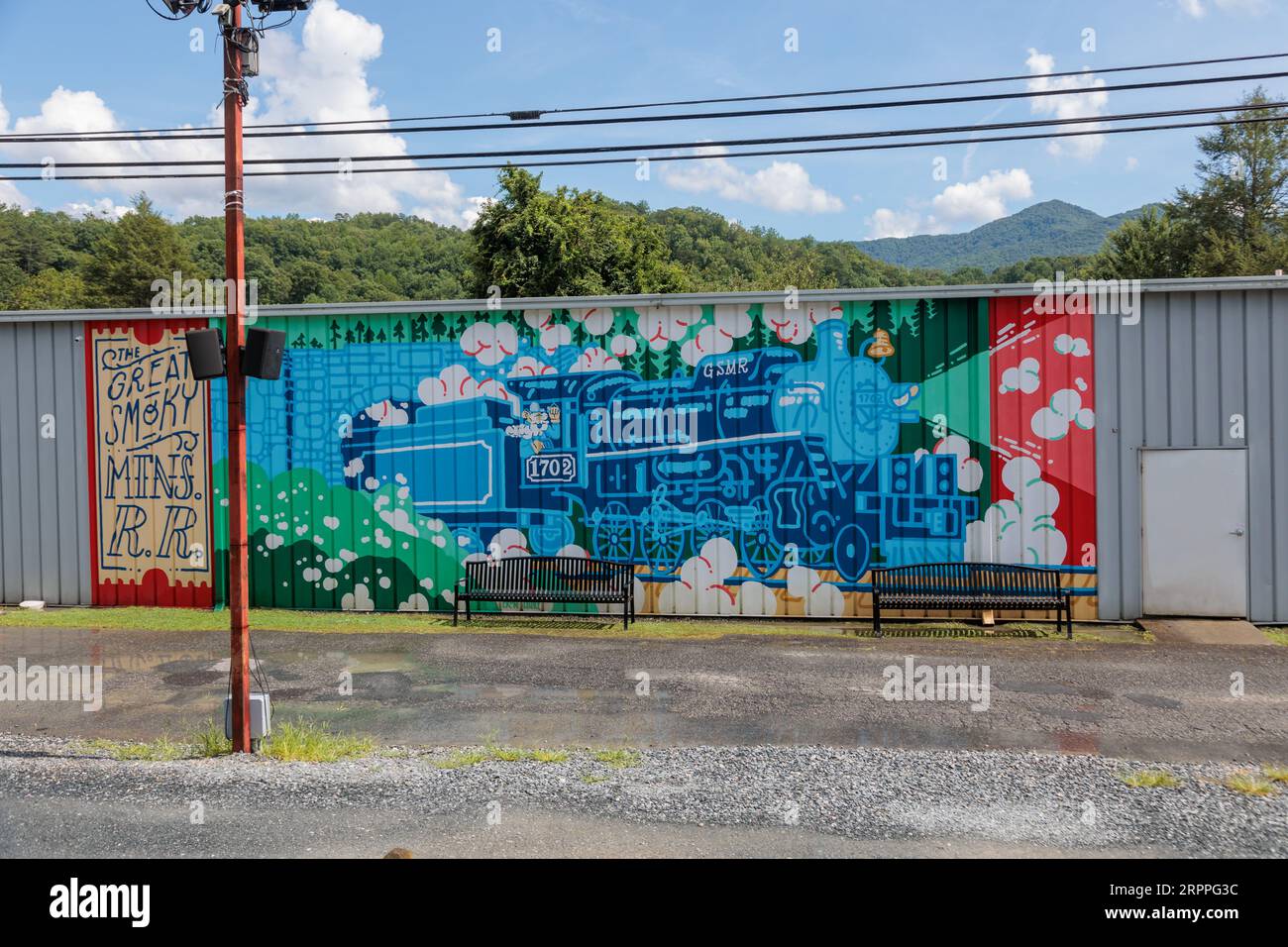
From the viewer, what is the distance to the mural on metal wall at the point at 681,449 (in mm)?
12602

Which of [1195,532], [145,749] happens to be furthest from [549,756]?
[1195,532]

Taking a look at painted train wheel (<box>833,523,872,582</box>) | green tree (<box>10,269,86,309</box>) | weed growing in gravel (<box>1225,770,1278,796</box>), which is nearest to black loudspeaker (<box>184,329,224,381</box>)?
weed growing in gravel (<box>1225,770,1278,796</box>)

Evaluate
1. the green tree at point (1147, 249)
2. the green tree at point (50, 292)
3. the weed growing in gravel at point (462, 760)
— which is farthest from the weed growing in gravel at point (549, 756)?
the green tree at point (50, 292)

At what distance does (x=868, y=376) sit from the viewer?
504 inches

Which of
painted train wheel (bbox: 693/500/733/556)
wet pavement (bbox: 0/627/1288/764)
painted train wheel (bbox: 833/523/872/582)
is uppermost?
painted train wheel (bbox: 693/500/733/556)

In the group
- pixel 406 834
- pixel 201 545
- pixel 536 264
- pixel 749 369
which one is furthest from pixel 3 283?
pixel 406 834

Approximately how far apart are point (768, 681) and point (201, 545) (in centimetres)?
911

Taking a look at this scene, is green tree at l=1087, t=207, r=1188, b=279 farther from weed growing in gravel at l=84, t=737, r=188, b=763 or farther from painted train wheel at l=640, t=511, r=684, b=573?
weed growing in gravel at l=84, t=737, r=188, b=763

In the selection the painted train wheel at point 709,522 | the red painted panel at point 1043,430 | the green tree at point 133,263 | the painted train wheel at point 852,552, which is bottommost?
the painted train wheel at point 852,552

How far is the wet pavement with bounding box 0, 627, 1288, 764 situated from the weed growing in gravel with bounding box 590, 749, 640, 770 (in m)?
0.43

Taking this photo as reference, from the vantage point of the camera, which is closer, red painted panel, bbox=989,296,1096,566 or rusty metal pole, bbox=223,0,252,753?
rusty metal pole, bbox=223,0,252,753

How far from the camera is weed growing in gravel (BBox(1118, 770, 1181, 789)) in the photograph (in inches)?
253

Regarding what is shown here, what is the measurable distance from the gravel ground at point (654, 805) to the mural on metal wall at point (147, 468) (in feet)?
23.4

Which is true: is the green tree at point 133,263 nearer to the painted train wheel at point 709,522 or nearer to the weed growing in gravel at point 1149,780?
the painted train wheel at point 709,522
